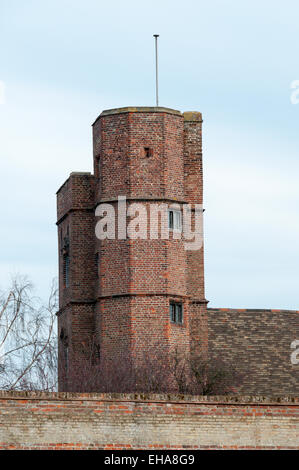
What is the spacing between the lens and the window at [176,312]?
46.5m

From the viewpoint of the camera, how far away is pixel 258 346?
4950cm

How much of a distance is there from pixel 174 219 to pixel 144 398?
63.6ft

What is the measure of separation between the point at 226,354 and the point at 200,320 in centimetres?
153

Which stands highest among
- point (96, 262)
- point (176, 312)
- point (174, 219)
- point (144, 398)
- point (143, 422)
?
point (174, 219)

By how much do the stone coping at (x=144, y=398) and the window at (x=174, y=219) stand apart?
18.1 m

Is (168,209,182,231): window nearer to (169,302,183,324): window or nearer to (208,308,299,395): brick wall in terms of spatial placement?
(169,302,183,324): window

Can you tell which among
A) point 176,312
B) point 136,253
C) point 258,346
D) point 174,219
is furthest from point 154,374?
point 258,346

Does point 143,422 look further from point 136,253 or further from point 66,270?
point 66,270

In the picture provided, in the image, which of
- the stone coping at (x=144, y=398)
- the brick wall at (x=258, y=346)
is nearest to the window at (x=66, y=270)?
the brick wall at (x=258, y=346)

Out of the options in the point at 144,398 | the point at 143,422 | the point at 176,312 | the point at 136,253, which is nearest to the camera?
the point at 143,422

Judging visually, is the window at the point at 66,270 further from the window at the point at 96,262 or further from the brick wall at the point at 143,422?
the brick wall at the point at 143,422

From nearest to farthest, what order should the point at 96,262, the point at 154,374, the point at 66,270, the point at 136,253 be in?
1. the point at 154,374
2. the point at 136,253
3. the point at 96,262
4. the point at 66,270

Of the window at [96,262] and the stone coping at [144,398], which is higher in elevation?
the window at [96,262]
